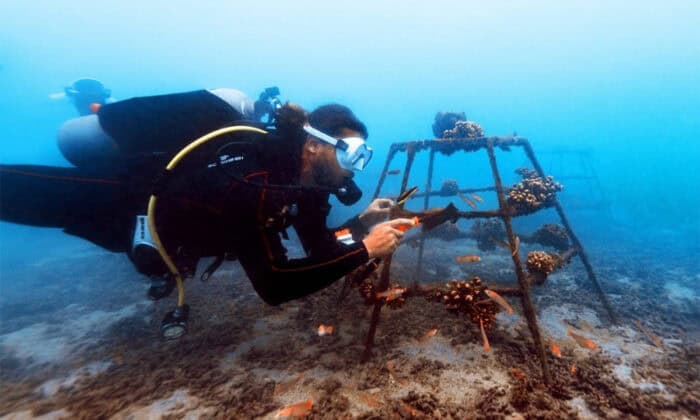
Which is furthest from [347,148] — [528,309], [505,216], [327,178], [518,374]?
[518,374]

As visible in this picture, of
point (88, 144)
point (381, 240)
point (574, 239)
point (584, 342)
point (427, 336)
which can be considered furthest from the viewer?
point (574, 239)

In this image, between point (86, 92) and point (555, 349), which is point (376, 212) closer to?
point (555, 349)

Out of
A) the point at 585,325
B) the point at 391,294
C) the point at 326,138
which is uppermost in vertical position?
the point at 326,138

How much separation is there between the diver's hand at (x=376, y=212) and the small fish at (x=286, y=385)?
2426 millimetres

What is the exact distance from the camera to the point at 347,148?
3.79 metres

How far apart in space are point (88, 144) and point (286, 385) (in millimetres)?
3889

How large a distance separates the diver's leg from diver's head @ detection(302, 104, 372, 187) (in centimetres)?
216

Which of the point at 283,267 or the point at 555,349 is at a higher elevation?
the point at 283,267

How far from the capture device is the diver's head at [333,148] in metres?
3.75

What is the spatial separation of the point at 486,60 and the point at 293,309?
18652 centimetres

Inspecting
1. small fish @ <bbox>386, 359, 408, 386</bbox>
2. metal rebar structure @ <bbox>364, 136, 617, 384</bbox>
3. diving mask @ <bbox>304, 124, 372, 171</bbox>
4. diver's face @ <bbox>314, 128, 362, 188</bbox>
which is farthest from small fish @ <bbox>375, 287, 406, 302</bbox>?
diving mask @ <bbox>304, 124, 372, 171</bbox>

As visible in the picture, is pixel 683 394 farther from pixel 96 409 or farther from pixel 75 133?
pixel 75 133

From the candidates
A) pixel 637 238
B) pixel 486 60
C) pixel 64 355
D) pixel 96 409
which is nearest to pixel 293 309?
pixel 96 409

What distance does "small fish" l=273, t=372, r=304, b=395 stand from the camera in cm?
425
